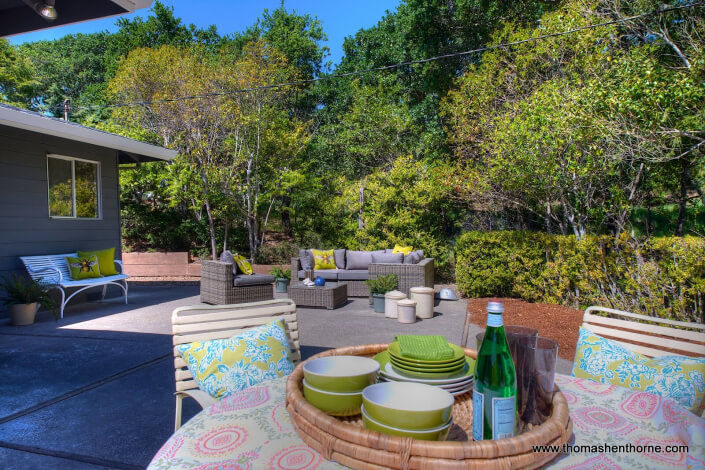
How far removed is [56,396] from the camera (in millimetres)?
2947

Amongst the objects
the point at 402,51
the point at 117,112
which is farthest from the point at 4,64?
the point at 402,51

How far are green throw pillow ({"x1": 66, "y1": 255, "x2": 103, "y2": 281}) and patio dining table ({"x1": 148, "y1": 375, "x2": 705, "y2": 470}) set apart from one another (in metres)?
6.49

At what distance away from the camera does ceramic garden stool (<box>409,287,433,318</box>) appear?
5.64 meters

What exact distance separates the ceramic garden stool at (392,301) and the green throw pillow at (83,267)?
476cm

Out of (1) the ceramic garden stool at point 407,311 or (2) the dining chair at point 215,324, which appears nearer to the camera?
(2) the dining chair at point 215,324

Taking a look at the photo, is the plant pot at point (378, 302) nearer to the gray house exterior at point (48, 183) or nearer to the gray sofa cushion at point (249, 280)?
the gray sofa cushion at point (249, 280)

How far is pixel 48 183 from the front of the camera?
6633 mm

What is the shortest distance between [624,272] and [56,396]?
242 inches

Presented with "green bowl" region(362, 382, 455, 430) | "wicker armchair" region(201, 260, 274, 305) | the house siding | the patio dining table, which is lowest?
"wicker armchair" region(201, 260, 274, 305)

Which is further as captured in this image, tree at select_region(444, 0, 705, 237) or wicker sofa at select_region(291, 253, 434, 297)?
wicker sofa at select_region(291, 253, 434, 297)

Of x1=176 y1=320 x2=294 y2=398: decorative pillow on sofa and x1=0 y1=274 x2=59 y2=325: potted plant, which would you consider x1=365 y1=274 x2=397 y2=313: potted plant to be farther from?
x1=0 y1=274 x2=59 y2=325: potted plant

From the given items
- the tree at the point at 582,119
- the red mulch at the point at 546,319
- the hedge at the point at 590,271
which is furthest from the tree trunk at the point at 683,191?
the red mulch at the point at 546,319

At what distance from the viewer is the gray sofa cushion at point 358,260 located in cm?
821

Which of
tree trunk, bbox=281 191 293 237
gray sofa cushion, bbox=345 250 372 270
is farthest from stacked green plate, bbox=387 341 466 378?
tree trunk, bbox=281 191 293 237
